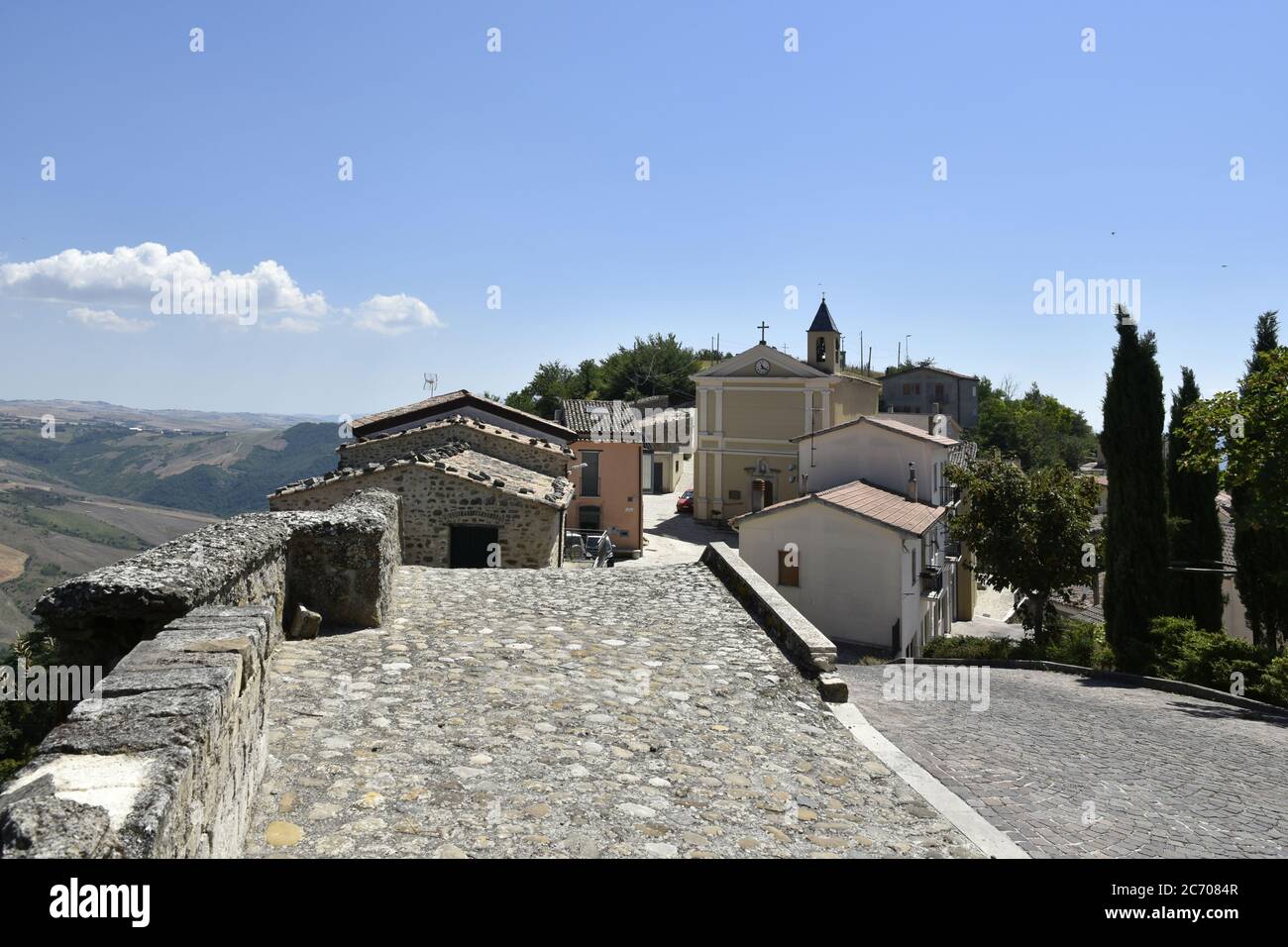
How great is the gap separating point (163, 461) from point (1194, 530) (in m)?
95.9

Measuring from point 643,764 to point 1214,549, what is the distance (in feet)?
82.2

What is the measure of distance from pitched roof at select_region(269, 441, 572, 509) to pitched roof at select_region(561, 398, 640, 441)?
57.5ft

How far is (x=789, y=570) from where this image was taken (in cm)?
2556

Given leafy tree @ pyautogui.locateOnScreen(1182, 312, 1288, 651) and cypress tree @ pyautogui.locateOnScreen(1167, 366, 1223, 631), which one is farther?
cypress tree @ pyautogui.locateOnScreen(1167, 366, 1223, 631)

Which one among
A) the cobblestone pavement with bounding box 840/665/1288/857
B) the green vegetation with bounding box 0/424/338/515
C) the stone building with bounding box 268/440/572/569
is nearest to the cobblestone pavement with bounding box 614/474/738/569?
the stone building with bounding box 268/440/572/569

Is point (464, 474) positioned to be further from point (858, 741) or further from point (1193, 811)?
point (1193, 811)

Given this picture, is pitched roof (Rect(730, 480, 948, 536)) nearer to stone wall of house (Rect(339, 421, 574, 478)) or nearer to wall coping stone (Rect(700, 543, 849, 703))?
stone wall of house (Rect(339, 421, 574, 478))

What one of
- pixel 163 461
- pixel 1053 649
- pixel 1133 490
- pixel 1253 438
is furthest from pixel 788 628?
pixel 163 461

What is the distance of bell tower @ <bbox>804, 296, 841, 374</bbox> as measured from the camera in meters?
44.0

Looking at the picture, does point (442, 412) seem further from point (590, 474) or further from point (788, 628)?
point (788, 628)

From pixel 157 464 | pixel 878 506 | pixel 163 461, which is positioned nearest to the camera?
pixel 878 506

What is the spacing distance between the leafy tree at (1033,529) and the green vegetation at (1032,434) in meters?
45.2

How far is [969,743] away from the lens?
327 inches

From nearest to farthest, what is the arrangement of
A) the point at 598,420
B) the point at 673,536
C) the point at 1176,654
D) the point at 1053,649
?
1. the point at 1176,654
2. the point at 1053,649
3. the point at 673,536
4. the point at 598,420
